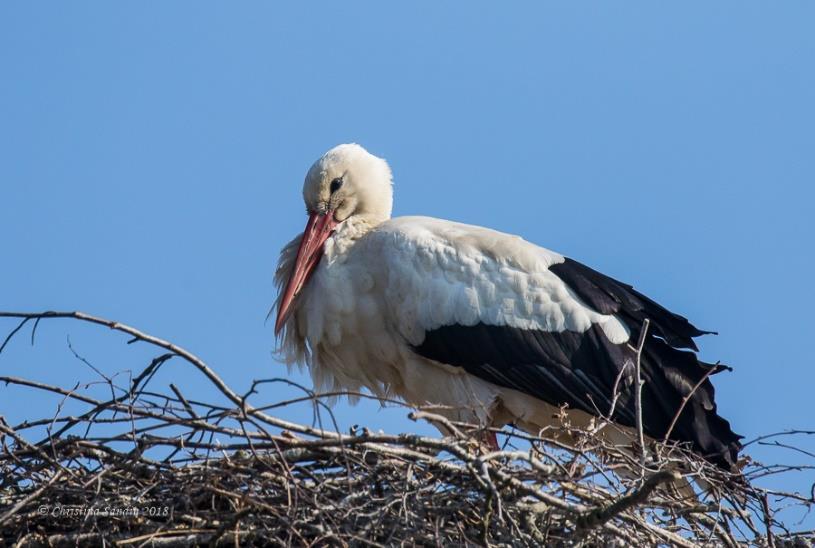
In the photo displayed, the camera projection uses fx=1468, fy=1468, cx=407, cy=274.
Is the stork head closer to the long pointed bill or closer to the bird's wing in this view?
the long pointed bill

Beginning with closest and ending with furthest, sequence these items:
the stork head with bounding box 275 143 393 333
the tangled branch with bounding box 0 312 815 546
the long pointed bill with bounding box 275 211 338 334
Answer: the tangled branch with bounding box 0 312 815 546, the long pointed bill with bounding box 275 211 338 334, the stork head with bounding box 275 143 393 333

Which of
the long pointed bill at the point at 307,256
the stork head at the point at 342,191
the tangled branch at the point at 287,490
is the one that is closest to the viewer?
the tangled branch at the point at 287,490

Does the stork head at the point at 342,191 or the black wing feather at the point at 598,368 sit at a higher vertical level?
the stork head at the point at 342,191

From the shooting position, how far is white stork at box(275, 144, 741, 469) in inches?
250

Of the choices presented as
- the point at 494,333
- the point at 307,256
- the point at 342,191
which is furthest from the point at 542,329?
the point at 342,191

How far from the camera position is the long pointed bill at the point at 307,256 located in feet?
22.2

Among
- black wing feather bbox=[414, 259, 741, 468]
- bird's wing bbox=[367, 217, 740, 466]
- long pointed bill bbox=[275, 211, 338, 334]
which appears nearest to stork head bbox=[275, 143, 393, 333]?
long pointed bill bbox=[275, 211, 338, 334]

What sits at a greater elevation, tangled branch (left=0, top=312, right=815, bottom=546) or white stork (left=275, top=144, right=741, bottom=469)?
white stork (left=275, top=144, right=741, bottom=469)

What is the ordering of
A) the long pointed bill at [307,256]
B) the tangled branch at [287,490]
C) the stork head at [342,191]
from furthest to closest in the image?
the stork head at [342,191]
the long pointed bill at [307,256]
the tangled branch at [287,490]

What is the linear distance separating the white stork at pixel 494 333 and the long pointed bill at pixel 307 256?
13 millimetres

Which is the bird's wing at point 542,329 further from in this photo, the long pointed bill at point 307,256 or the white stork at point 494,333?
the long pointed bill at point 307,256

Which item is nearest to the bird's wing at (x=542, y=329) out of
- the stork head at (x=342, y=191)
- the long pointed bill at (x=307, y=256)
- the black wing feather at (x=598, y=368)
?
the black wing feather at (x=598, y=368)

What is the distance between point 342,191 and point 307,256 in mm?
449

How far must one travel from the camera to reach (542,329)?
6.49m
